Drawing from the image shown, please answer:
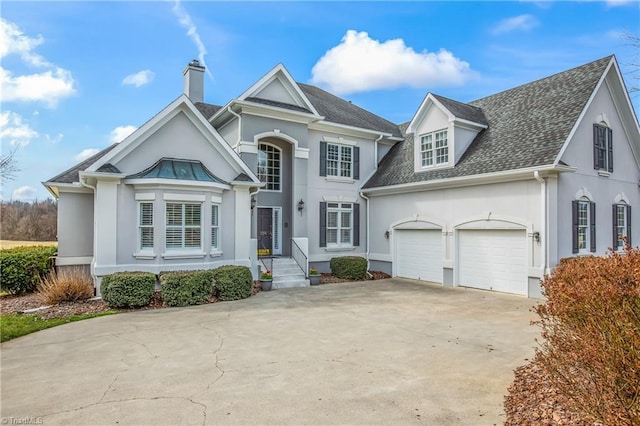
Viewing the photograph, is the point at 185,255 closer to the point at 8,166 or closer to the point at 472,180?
the point at 8,166

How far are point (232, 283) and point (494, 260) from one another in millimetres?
9273

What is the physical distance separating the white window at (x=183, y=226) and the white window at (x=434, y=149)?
9819 mm

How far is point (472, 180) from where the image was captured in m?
14.3

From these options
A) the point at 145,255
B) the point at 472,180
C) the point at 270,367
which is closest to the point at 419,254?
the point at 472,180

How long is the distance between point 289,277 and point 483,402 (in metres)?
11.1

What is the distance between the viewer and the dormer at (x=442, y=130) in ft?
51.3

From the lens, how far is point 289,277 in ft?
50.8

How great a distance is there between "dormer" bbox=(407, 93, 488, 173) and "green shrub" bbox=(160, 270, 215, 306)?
10232mm

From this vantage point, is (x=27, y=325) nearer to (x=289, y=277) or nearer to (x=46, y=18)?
(x=46, y=18)

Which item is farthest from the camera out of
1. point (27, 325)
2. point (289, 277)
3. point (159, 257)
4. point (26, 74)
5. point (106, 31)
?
point (289, 277)

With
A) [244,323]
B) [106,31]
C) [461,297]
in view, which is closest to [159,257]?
[244,323]

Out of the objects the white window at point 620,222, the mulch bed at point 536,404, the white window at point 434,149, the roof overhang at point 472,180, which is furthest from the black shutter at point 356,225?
the mulch bed at point 536,404

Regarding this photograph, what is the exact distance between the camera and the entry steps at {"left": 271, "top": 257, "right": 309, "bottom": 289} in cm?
1499

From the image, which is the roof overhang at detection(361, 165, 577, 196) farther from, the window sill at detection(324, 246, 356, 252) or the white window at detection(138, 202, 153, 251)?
the white window at detection(138, 202, 153, 251)
